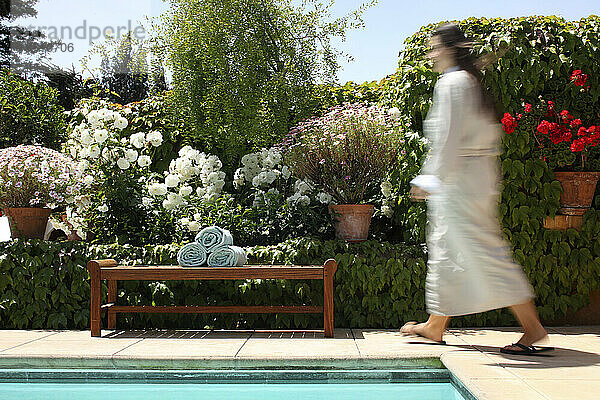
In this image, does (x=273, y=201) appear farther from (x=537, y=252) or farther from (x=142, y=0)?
(x=142, y=0)

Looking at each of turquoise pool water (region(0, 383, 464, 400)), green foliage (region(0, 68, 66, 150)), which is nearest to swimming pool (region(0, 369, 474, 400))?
turquoise pool water (region(0, 383, 464, 400))

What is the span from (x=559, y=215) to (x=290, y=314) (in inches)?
85.7

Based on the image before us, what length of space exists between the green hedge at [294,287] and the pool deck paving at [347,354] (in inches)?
10.1

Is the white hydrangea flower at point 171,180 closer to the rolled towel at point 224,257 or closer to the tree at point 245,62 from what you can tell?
the tree at point 245,62

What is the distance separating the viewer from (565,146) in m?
4.64

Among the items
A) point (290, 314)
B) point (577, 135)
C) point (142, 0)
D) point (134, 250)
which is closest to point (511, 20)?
point (577, 135)

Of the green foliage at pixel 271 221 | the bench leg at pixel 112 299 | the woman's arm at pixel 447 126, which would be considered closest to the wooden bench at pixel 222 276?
the bench leg at pixel 112 299

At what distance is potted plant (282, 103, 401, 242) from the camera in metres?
5.06

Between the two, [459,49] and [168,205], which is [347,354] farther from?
[168,205]

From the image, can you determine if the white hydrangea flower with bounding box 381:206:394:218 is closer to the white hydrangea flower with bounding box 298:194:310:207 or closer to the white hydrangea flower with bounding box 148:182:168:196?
the white hydrangea flower with bounding box 298:194:310:207

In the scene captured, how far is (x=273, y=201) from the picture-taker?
17.8 ft

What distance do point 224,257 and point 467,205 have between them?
1790mm

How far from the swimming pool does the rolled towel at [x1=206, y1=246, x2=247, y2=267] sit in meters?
1.12

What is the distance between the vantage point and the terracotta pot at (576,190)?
4.67 metres
